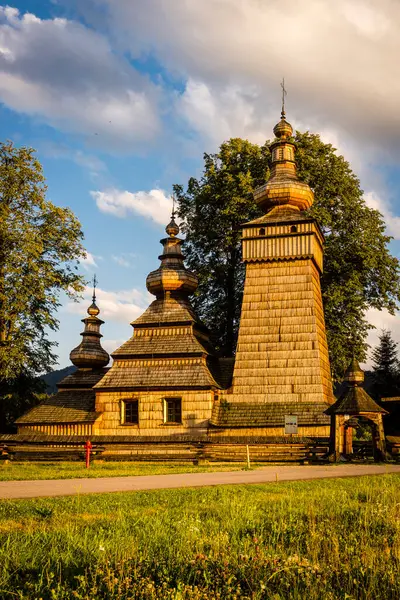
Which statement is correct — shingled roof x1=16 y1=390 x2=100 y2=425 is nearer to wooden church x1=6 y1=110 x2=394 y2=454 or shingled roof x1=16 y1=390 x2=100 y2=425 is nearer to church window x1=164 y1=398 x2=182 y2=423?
wooden church x1=6 y1=110 x2=394 y2=454

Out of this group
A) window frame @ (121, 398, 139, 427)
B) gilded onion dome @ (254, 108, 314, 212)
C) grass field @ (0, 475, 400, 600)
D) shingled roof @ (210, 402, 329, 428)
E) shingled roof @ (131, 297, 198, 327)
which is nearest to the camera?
grass field @ (0, 475, 400, 600)

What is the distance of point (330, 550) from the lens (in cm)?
695

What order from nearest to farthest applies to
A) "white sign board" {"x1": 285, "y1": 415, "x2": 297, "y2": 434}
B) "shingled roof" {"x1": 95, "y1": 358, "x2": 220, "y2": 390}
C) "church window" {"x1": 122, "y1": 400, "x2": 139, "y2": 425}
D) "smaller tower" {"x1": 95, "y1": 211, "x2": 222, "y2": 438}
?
"white sign board" {"x1": 285, "y1": 415, "x2": 297, "y2": 434}
"smaller tower" {"x1": 95, "y1": 211, "x2": 222, "y2": 438}
"shingled roof" {"x1": 95, "y1": 358, "x2": 220, "y2": 390}
"church window" {"x1": 122, "y1": 400, "x2": 139, "y2": 425}

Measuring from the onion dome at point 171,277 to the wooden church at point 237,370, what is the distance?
0.11 meters

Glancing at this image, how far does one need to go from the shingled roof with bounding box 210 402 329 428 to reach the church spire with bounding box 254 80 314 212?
11.2 metres

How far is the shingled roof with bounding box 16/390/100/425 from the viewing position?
3275cm

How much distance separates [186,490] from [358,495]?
351 cm

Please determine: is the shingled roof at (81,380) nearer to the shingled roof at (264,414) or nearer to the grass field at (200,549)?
the shingled roof at (264,414)

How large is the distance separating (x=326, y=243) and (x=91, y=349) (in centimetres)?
1628

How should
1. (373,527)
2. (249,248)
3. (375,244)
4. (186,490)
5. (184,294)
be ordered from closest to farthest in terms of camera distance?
(373,527) < (186,490) < (249,248) < (184,294) < (375,244)

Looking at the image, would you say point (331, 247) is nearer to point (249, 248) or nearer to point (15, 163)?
point (249, 248)

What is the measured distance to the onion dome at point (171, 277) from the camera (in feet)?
118

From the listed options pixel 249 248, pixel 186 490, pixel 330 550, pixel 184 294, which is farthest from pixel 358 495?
pixel 184 294

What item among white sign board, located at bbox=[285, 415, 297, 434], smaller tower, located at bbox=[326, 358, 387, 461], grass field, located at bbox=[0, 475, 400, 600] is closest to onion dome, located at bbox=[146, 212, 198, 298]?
smaller tower, located at bbox=[326, 358, 387, 461]
